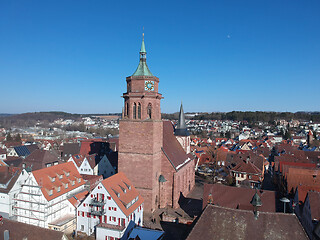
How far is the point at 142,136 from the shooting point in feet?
96.5

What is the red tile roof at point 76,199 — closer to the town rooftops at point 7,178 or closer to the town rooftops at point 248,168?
the town rooftops at point 7,178

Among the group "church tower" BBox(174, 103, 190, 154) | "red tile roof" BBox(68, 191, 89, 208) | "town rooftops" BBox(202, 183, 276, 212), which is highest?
"church tower" BBox(174, 103, 190, 154)

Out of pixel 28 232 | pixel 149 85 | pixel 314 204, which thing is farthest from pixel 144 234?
pixel 149 85

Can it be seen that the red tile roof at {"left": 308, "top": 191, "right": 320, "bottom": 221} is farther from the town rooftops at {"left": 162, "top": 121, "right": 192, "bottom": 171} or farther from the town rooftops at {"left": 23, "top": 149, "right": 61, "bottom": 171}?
the town rooftops at {"left": 23, "top": 149, "right": 61, "bottom": 171}

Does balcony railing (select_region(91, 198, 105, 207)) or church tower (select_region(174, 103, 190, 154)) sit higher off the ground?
church tower (select_region(174, 103, 190, 154))

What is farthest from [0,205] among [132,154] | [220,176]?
[220,176]

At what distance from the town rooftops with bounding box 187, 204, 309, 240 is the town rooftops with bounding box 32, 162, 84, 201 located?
62.8 feet

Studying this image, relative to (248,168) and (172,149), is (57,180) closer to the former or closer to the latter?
(172,149)

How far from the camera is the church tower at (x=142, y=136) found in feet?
95.3

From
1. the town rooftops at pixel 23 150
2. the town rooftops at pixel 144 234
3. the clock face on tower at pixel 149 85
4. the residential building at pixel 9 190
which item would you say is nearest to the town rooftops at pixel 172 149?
the clock face on tower at pixel 149 85

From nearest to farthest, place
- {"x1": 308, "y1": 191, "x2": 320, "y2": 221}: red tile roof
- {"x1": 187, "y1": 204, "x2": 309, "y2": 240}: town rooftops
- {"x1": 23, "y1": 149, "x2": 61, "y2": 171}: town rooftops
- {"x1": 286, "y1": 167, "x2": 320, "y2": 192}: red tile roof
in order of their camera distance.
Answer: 1. {"x1": 187, "y1": 204, "x2": 309, "y2": 240}: town rooftops
2. {"x1": 308, "y1": 191, "x2": 320, "y2": 221}: red tile roof
3. {"x1": 286, "y1": 167, "x2": 320, "y2": 192}: red tile roof
4. {"x1": 23, "y1": 149, "x2": 61, "y2": 171}: town rooftops

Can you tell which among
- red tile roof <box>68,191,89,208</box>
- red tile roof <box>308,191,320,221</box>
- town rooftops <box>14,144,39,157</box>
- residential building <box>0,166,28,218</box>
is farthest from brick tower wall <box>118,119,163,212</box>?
town rooftops <box>14,144,39,157</box>

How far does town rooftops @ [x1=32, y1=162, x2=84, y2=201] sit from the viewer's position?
27484 millimetres

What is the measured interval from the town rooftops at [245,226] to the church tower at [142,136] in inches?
583
